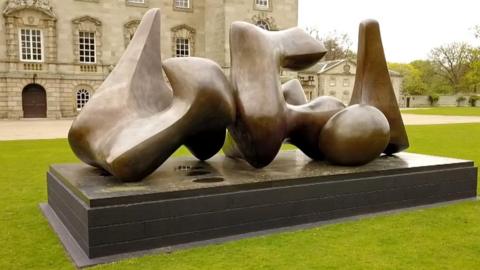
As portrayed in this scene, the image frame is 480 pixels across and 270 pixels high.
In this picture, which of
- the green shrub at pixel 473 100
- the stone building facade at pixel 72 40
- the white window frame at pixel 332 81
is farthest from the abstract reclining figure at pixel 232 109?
the green shrub at pixel 473 100

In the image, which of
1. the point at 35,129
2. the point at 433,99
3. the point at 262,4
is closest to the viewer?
the point at 35,129

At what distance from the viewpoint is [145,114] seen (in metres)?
5.96

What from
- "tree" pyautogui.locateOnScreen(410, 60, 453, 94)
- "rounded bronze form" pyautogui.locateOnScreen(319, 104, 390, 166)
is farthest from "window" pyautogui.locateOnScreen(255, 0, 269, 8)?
"tree" pyautogui.locateOnScreen(410, 60, 453, 94)

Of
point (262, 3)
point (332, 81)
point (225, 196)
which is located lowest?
point (225, 196)

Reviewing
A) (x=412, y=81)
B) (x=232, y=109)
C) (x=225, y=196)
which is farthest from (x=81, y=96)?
(x=412, y=81)

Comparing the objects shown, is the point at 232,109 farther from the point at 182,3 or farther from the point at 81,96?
the point at 182,3

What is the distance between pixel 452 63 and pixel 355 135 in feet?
242

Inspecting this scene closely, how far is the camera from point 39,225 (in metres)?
6.05

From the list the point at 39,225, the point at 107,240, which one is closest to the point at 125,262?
the point at 107,240

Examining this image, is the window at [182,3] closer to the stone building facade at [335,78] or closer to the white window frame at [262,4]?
the white window frame at [262,4]

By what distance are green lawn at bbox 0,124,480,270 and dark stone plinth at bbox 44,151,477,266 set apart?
0.80 ft

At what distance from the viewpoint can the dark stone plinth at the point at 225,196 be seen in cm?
482

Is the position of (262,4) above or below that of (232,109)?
above

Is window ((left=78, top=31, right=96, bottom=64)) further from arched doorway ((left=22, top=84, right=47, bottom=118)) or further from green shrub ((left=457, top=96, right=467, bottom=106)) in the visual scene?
green shrub ((left=457, top=96, right=467, bottom=106))
